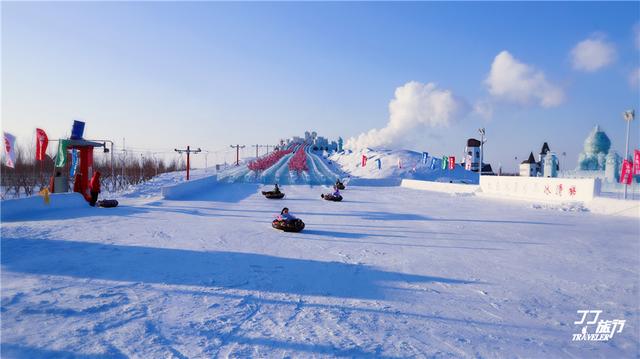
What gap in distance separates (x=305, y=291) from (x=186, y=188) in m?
19.5

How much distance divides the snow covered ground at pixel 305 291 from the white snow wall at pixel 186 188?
837 centimetres

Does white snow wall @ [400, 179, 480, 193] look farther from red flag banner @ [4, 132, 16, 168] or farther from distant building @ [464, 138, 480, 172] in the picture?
distant building @ [464, 138, 480, 172]

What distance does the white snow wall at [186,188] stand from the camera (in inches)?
803

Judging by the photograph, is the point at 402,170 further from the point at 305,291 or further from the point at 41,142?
the point at 305,291

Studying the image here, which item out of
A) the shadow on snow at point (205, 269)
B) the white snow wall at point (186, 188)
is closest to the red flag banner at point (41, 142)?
the shadow on snow at point (205, 269)

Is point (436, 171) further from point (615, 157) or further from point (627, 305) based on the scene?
point (627, 305)

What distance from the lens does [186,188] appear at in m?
23.7

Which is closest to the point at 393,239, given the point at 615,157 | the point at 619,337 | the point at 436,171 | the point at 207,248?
the point at 207,248

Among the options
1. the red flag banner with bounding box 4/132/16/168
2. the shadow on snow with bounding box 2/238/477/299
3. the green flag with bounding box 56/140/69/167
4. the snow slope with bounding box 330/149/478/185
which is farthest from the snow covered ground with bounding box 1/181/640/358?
the snow slope with bounding box 330/149/478/185

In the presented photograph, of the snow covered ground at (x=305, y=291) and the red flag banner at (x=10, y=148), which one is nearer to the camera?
the snow covered ground at (x=305, y=291)

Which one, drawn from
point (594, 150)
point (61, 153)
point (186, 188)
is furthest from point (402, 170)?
point (61, 153)

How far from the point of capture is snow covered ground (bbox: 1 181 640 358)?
451 cm

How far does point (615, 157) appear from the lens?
37094 mm

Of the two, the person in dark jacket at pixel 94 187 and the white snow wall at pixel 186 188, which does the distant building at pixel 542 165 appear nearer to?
the white snow wall at pixel 186 188
